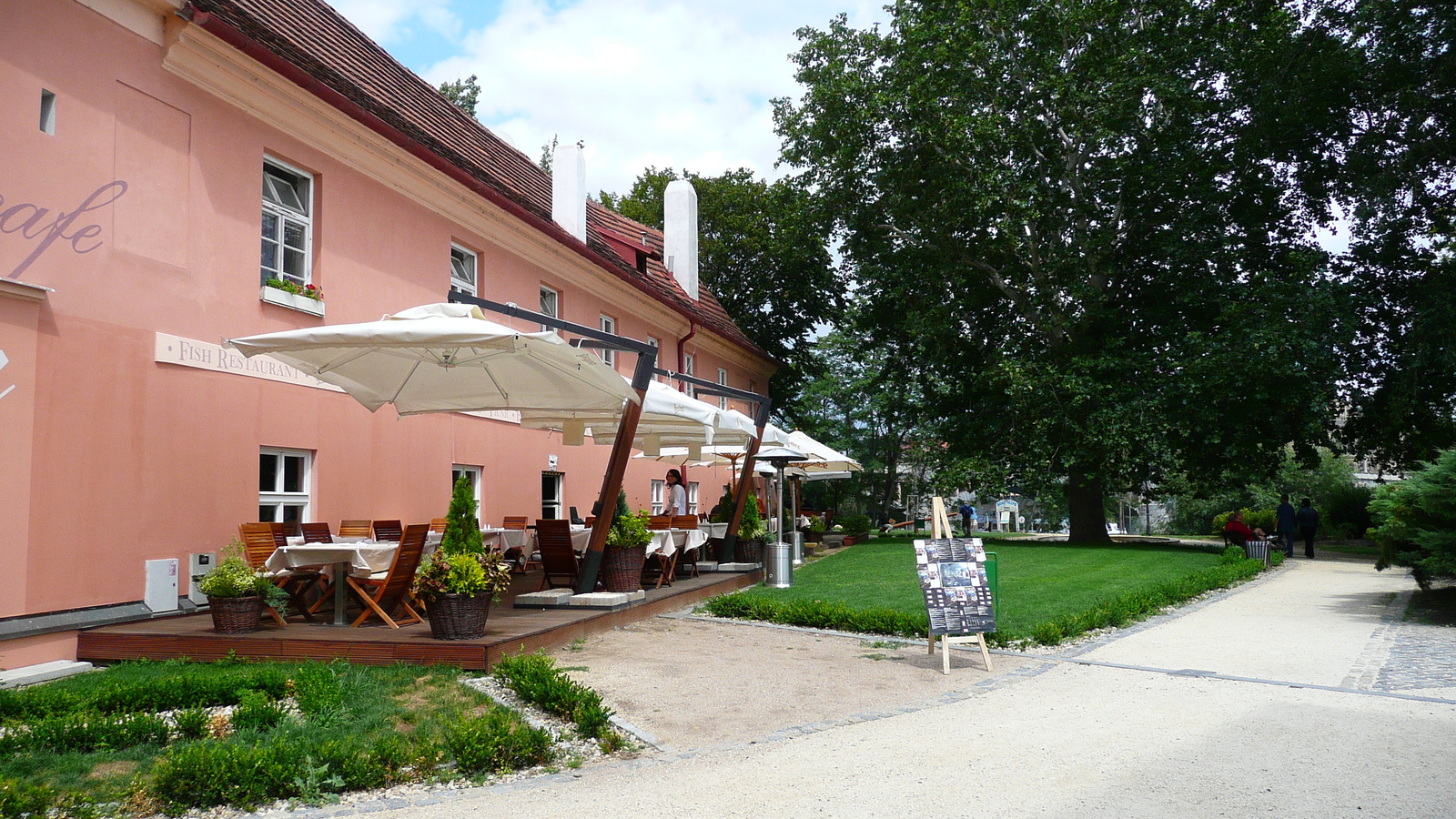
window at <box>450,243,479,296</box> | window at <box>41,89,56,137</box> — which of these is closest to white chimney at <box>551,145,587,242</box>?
window at <box>450,243,479,296</box>

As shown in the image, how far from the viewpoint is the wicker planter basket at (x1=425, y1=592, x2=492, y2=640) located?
776 cm

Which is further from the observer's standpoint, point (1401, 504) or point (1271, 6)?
point (1271, 6)

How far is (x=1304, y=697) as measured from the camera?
7137 mm

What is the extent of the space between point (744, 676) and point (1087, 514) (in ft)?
72.0

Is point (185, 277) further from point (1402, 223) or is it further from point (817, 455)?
point (1402, 223)

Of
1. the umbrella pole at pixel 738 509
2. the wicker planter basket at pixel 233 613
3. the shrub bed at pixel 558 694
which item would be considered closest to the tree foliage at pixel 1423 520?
the umbrella pole at pixel 738 509

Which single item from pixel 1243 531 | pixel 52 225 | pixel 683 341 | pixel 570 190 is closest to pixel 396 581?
pixel 52 225

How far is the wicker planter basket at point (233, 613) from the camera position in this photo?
795 centimetres

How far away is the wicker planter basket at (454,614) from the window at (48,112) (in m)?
4.99

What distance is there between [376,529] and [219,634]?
12.1 ft

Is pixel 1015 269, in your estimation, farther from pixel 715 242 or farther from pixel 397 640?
pixel 397 640

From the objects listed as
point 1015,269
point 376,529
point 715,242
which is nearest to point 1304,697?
point 376,529

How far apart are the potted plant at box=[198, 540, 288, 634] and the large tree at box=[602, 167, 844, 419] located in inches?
1044

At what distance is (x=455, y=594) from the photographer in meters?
7.75
